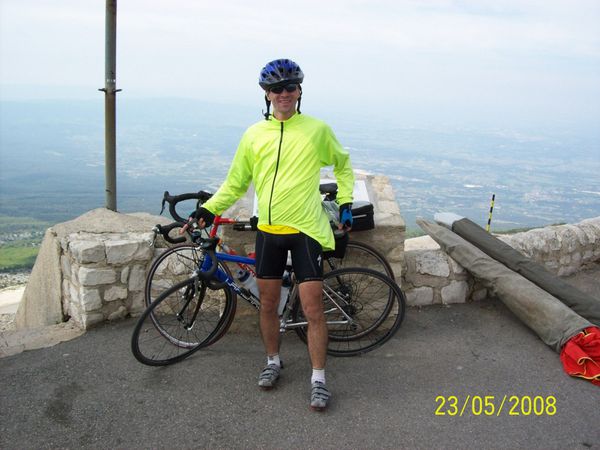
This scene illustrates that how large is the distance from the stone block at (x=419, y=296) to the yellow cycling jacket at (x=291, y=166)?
6.72 ft

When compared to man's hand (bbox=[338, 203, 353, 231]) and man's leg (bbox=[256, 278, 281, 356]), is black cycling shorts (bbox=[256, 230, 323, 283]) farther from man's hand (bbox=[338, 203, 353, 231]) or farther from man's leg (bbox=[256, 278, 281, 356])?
man's hand (bbox=[338, 203, 353, 231])

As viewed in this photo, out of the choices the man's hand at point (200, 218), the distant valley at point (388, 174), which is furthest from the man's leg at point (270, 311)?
the distant valley at point (388, 174)

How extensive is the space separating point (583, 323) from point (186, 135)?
194 m

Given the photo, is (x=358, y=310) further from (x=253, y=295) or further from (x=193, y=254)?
(x=193, y=254)

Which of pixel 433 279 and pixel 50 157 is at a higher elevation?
pixel 433 279

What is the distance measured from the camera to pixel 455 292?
18.5 feet

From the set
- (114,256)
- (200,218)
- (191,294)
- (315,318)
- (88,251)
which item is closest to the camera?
(315,318)

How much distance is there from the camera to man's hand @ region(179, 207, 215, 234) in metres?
3.96

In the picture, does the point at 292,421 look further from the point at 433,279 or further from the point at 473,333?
the point at 433,279

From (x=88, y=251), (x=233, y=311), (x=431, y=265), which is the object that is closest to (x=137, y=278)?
(x=88, y=251)

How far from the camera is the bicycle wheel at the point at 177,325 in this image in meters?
4.03

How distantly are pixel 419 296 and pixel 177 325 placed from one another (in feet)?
8.24

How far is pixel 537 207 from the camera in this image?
271 ft

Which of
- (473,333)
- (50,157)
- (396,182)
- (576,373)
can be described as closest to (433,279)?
(473,333)
